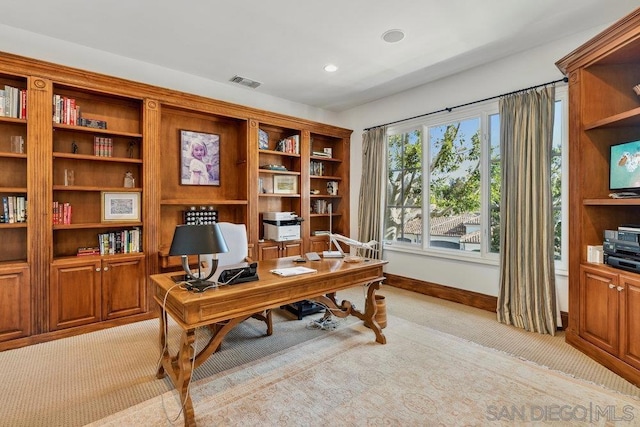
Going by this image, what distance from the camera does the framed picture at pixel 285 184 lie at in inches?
183

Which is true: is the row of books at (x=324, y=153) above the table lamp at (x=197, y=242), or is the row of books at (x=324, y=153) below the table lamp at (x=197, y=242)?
above

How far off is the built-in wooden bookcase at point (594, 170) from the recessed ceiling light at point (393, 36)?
1398mm

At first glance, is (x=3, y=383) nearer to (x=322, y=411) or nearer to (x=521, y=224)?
(x=322, y=411)

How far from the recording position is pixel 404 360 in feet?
8.09

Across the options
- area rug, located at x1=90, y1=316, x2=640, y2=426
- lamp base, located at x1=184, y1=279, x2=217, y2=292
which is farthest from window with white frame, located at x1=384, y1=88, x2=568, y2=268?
lamp base, located at x1=184, y1=279, x2=217, y2=292

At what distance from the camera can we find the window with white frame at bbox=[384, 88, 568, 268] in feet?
10.6

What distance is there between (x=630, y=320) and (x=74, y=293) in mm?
4532

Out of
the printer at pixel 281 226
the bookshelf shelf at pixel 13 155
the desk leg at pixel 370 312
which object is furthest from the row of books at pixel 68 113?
the desk leg at pixel 370 312

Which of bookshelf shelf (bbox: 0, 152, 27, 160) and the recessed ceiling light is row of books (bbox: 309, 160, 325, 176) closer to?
the recessed ceiling light

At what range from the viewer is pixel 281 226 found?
433 cm

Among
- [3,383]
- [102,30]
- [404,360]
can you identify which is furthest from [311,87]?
[3,383]

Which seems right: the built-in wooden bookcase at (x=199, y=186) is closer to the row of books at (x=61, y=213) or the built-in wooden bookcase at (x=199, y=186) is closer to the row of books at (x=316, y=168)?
the row of books at (x=61, y=213)

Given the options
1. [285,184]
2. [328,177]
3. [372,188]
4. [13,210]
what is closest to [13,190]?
[13,210]

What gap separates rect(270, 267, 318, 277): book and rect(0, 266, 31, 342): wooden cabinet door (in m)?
2.24
